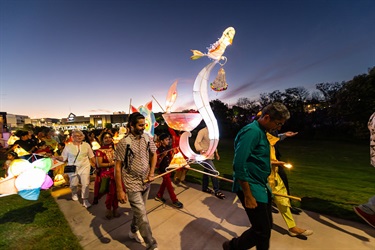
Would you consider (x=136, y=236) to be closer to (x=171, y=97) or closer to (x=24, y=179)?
(x=24, y=179)

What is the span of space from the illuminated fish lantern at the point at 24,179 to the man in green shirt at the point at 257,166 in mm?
3321

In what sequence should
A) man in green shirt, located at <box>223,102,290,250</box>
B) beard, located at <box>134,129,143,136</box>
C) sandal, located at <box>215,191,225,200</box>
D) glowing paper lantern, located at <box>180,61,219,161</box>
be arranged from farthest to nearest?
sandal, located at <box>215,191,225,200</box> < glowing paper lantern, located at <box>180,61,219,161</box> < beard, located at <box>134,129,143,136</box> < man in green shirt, located at <box>223,102,290,250</box>

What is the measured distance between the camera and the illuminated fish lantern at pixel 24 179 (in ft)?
10.3

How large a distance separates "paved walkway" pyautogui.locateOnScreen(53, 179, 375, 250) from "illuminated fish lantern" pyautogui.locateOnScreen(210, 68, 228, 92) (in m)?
2.38

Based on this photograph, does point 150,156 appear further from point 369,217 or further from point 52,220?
point 369,217

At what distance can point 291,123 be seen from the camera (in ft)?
86.4

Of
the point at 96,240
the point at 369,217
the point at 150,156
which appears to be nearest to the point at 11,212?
the point at 96,240

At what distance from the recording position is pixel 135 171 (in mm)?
2635

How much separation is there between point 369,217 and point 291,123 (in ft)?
85.1

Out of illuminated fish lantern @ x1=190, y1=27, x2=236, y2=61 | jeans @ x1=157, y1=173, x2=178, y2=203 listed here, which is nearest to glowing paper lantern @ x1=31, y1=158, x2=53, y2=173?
jeans @ x1=157, y1=173, x2=178, y2=203

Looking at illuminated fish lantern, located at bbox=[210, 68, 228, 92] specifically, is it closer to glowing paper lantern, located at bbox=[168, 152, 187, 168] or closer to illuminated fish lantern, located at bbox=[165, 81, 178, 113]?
illuminated fish lantern, located at bbox=[165, 81, 178, 113]

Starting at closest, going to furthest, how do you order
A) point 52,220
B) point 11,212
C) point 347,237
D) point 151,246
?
point 151,246, point 347,237, point 52,220, point 11,212

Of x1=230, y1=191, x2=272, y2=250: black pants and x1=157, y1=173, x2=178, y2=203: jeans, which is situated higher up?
x1=230, y1=191, x2=272, y2=250: black pants

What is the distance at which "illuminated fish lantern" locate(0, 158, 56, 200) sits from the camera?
3154 mm
